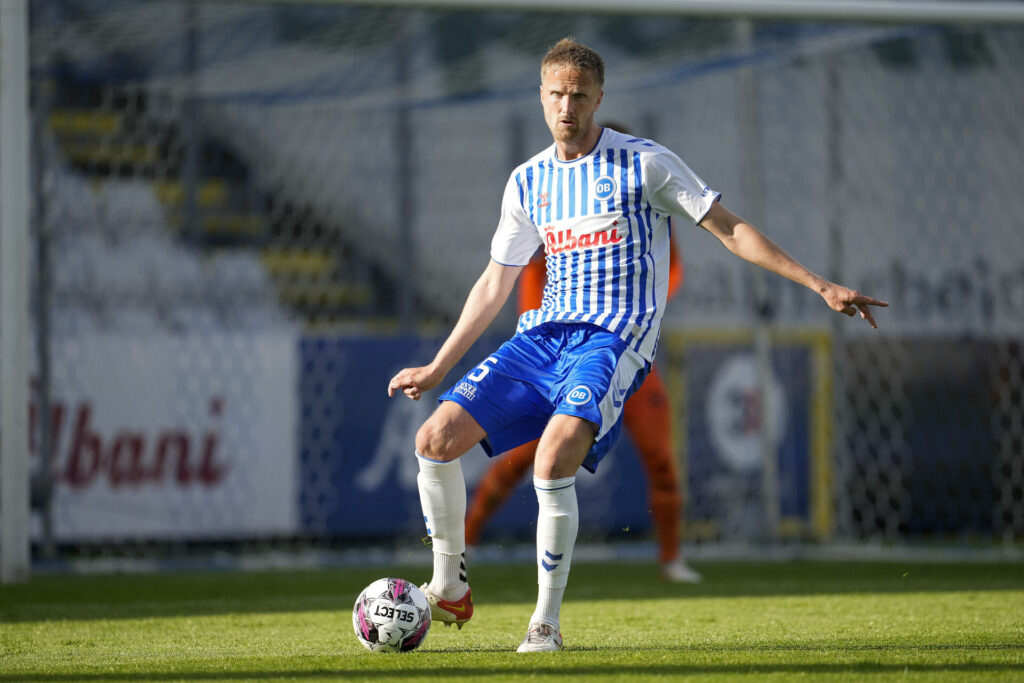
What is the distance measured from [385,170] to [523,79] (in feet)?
7.07

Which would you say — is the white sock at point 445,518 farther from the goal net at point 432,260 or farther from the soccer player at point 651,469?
the goal net at point 432,260

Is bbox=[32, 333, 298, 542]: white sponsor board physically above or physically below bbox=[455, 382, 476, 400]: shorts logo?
below

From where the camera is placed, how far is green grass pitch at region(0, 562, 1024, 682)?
10.6ft

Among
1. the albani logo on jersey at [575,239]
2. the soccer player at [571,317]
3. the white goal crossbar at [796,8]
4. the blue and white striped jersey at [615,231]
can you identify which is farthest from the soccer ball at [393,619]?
the white goal crossbar at [796,8]

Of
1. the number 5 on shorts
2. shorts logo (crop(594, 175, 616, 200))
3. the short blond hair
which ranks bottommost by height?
the number 5 on shorts

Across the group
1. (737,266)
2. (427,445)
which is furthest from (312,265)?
(427,445)

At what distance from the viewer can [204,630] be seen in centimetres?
433

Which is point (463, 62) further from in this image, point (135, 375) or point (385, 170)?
point (135, 375)

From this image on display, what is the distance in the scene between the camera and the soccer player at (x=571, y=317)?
3.62 meters

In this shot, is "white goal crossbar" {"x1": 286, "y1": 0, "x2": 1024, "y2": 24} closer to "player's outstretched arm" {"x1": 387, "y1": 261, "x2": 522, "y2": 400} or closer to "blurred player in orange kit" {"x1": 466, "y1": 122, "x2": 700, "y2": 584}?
"blurred player in orange kit" {"x1": 466, "y1": 122, "x2": 700, "y2": 584}

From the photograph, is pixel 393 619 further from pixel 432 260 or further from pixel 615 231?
pixel 432 260

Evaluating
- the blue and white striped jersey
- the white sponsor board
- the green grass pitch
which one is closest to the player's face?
the blue and white striped jersey

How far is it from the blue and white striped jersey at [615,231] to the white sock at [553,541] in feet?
1.56

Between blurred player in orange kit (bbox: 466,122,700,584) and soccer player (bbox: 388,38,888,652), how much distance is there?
7.12ft
